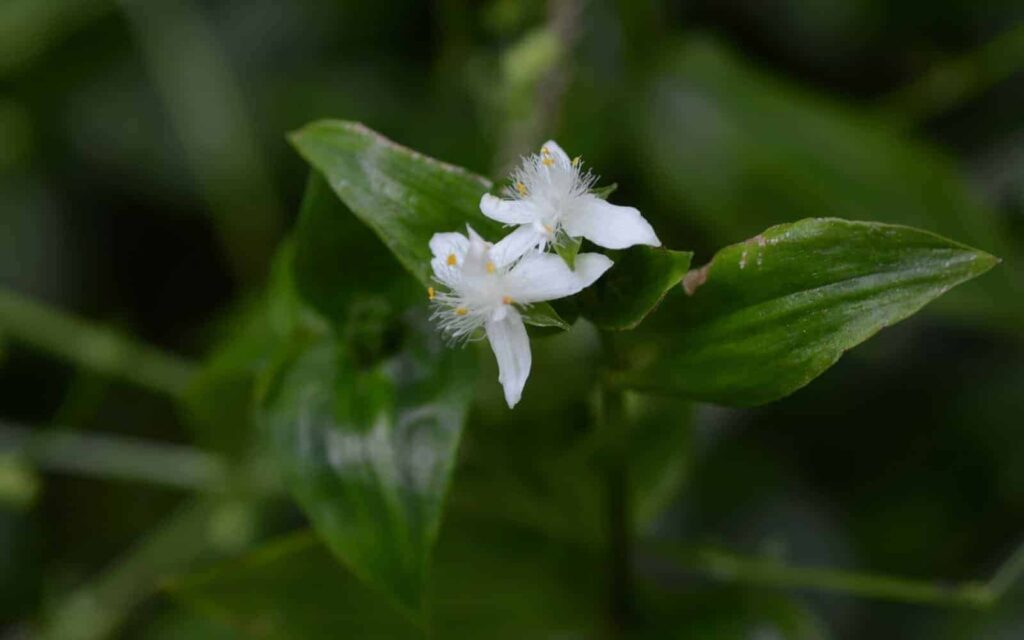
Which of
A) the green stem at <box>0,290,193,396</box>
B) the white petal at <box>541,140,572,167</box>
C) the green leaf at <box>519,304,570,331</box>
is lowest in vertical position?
the green leaf at <box>519,304,570,331</box>

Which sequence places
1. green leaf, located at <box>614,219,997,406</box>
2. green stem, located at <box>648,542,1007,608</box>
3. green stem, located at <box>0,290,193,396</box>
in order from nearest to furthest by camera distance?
1. green leaf, located at <box>614,219,997,406</box>
2. green stem, located at <box>648,542,1007,608</box>
3. green stem, located at <box>0,290,193,396</box>

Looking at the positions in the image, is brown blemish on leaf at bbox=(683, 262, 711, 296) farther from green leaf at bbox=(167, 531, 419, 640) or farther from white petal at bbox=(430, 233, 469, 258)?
green leaf at bbox=(167, 531, 419, 640)

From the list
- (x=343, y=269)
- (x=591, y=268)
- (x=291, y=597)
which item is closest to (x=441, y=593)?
(x=291, y=597)

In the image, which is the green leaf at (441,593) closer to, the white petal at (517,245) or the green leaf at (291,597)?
the green leaf at (291,597)

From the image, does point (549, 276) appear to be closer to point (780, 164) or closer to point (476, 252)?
point (476, 252)

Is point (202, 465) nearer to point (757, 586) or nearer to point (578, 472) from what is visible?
point (578, 472)

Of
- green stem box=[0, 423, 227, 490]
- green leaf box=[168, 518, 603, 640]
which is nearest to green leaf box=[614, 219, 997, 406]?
green leaf box=[168, 518, 603, 640]
